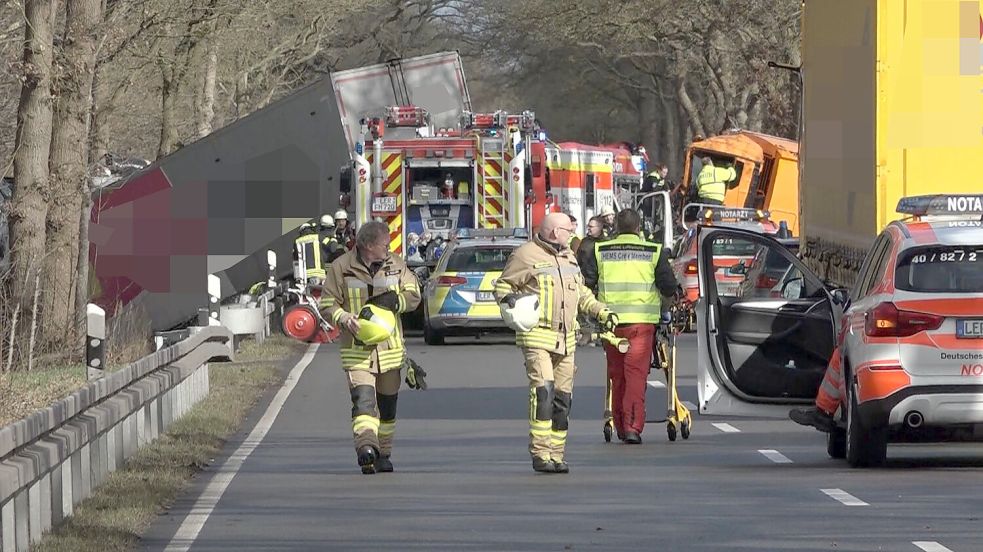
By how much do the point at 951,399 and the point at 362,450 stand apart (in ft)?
11.8

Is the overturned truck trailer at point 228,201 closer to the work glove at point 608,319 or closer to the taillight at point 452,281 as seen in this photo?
the taillight at point 452,281

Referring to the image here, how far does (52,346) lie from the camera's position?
26.5m

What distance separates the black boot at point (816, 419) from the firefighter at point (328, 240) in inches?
540

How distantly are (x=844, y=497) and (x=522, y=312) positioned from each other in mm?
2577

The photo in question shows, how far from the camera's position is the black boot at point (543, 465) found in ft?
44.9

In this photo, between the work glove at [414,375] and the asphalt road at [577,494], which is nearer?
the asphalt road at [577,494]

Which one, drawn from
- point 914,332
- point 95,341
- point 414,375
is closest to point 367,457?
point 414,375

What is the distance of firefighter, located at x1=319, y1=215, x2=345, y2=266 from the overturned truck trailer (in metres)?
0.93

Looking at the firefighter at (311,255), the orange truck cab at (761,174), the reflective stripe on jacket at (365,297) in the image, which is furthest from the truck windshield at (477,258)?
the orange truck cab at (761,174)

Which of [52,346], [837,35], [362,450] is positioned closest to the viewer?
[362,450]

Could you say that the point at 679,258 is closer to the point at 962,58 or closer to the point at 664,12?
the point at 962,58

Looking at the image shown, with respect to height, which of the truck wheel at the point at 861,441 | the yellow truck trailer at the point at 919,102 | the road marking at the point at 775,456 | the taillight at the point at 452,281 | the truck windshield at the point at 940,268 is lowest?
the road marking at the point at 775,456

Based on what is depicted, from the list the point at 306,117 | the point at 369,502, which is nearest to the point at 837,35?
the point at 369,502

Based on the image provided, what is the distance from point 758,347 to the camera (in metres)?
15.4
